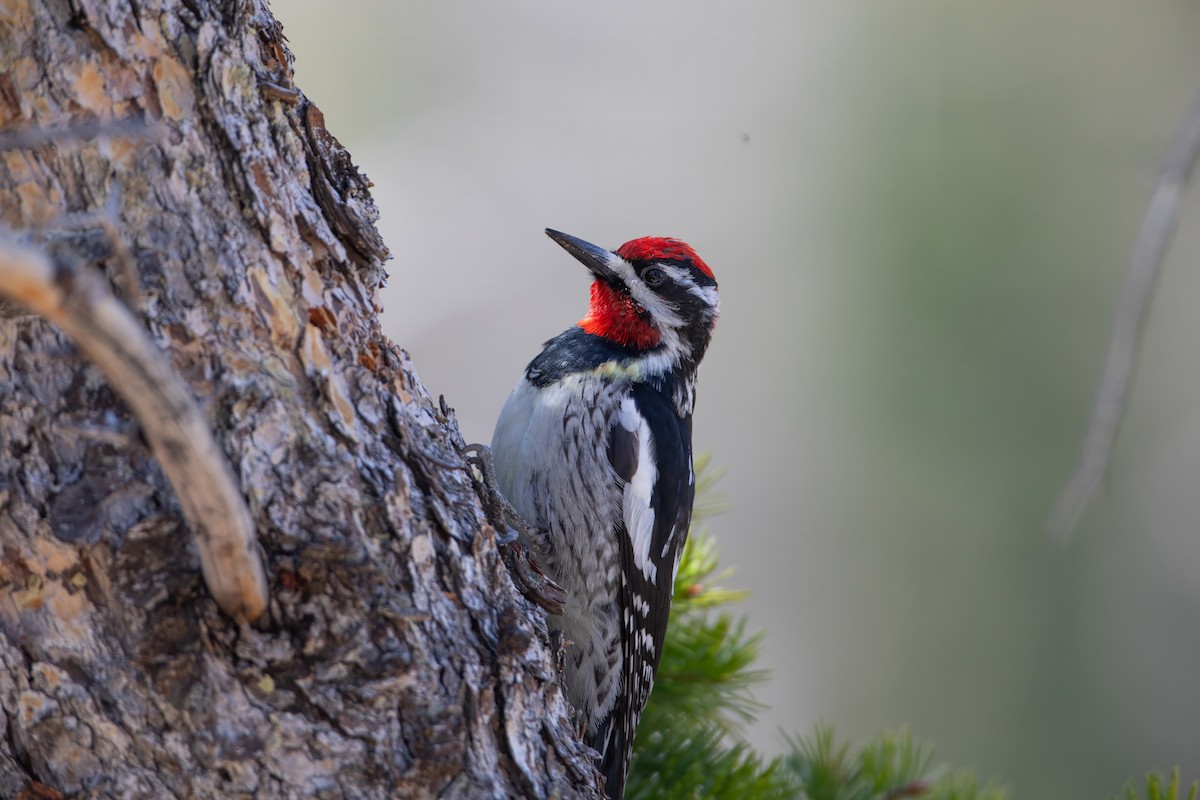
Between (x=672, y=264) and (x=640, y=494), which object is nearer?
(x=640, y=494)

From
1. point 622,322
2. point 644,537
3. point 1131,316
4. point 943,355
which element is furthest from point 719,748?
point 943,355

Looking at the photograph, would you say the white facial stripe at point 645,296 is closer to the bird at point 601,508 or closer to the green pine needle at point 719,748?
the bird at point 601,508

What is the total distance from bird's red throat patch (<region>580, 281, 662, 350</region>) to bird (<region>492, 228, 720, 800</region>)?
9 cm

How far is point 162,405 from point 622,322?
1883mm

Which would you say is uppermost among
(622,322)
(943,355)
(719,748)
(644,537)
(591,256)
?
(943,355)

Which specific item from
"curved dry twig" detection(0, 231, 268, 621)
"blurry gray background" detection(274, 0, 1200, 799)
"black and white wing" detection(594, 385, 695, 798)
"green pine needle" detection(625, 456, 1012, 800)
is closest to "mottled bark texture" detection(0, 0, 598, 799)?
"curved dry twig" detection(0, 231, 268, 621)

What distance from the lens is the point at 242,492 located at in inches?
52.0

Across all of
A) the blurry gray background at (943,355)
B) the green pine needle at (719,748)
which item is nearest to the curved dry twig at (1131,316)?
the green pine needle at (719,748)

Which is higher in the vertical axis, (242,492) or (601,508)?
(601,508)

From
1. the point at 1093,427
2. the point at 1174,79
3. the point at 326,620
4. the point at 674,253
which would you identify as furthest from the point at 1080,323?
the point at 326,620

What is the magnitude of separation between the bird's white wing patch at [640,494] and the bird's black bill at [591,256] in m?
0.38

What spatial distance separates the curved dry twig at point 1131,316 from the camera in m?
1.71

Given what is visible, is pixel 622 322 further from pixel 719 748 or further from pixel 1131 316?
pixel 1131 316

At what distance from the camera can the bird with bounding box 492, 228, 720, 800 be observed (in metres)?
2.46
